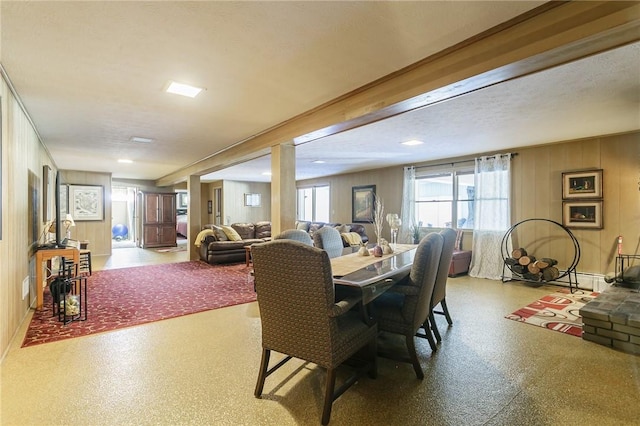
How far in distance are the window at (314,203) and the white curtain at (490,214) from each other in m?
4.85

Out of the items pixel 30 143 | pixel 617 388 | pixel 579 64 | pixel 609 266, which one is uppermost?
pixel 579 64

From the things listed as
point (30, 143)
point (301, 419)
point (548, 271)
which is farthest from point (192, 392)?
point (548, 271)

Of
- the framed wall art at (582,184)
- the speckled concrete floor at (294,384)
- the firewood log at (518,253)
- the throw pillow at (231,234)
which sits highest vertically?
the framed wall art at (582,184)

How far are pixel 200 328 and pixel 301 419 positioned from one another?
1821mm

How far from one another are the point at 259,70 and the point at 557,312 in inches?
168

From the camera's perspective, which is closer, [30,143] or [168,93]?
[168,93]

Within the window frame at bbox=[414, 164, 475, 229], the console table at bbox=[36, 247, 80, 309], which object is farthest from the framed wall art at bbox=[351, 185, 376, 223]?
A: the console table at bbox=[36, 247, 80, 309]

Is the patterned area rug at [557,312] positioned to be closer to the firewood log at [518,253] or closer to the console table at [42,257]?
the firewood log at [518,253]

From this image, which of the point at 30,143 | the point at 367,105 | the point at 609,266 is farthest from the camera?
the point at 609,266

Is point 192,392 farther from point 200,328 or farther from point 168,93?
point 168,93

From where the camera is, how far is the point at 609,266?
4.67 metres

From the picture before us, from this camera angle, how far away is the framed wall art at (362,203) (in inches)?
325

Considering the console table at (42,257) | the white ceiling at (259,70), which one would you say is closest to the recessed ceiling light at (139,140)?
the white ceiling at (259,70)

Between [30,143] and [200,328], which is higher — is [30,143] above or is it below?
above
